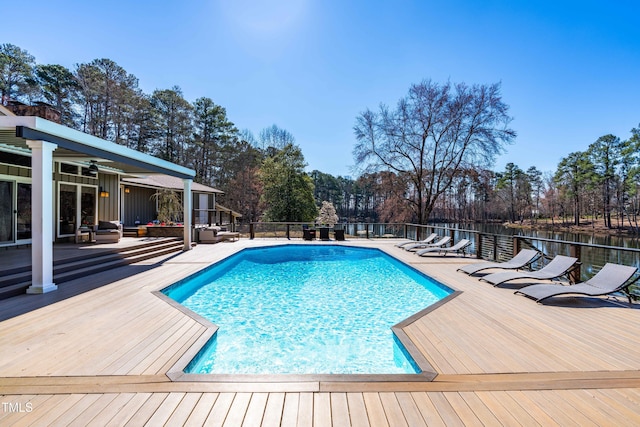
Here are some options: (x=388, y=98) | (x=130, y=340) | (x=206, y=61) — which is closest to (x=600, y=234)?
A: (x=388, y=98)

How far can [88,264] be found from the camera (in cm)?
597

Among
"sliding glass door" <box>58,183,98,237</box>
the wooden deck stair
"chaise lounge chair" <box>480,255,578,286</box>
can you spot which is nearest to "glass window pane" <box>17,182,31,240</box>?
"sliding glass door" <box>58,183,98,237</box>

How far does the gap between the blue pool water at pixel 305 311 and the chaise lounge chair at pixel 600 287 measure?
1.40m

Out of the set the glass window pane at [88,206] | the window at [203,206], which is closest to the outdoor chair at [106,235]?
the glass window pane at [88,206]

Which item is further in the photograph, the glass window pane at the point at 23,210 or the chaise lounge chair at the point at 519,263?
the glass window pane at the point at 23,210

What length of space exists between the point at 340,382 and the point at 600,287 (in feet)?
14.1

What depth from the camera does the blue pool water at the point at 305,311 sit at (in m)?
3.22

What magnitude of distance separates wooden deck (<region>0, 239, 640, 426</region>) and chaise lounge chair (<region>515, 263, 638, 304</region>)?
298 millimetres

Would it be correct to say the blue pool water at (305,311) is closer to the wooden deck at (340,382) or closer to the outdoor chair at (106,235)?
the wooden deck at (340,382)

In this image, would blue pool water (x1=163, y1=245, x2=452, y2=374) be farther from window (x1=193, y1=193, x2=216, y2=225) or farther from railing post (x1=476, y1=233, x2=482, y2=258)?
window (x1=193, y1=193, x2=216, y2=225)

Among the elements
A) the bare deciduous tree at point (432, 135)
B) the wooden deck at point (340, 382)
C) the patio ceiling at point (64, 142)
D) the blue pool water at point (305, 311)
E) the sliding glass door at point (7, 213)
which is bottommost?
the blue pool water at point (305, 311)

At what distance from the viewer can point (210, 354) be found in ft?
10.2

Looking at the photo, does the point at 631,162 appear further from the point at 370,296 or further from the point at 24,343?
the point at 24,343

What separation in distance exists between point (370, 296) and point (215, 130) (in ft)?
80.6
